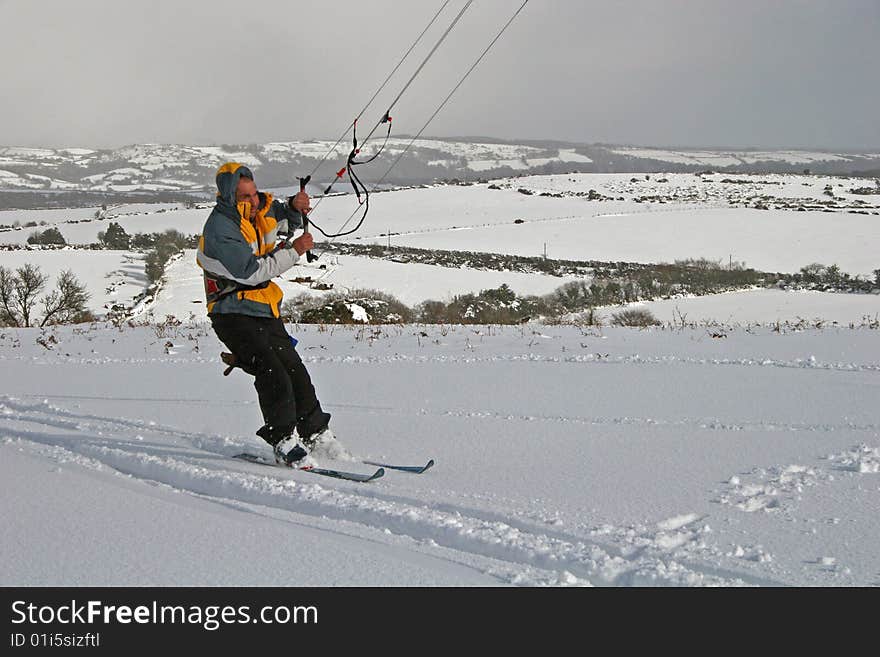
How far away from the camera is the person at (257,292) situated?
5375 millimetres

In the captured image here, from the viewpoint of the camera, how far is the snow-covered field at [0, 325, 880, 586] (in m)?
3.59

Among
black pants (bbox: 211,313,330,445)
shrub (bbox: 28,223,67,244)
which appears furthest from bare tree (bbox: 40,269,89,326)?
shrub (bbox: 28,223,67,244)

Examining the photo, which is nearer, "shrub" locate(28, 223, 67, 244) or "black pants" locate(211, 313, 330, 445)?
"black pants" locate(211, 313, 330, 445)

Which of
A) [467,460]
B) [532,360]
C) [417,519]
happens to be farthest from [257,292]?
[532,360]

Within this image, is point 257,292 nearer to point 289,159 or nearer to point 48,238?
point 48,238

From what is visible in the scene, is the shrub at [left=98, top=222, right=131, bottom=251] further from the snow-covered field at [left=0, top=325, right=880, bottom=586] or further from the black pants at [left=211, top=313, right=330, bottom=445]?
→ the black pants at [left=211, top=313, right=330, bottom=445]

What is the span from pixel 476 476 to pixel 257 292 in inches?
77.9

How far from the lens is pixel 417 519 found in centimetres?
430

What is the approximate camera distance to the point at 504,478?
16.8 ft

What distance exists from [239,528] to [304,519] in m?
0.43

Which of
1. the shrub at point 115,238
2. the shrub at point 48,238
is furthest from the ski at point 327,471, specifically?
the shrub at point 48,238

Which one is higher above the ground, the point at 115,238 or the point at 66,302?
the point at 115,238

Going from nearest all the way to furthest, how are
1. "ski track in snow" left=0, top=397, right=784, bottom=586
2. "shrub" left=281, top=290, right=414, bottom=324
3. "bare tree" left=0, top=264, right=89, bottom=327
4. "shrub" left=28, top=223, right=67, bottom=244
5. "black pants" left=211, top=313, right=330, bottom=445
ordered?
"ski track in snow" left=0, top=397, right=784, bottom=586 < "black pants" left=211, top=313, right=330, bottom=445 < "shrub" left=281, top=290, right=414, bottom=324 < "bare tree" left=0, top=264, right=89, bottom=327 < "shrub" left=28, top=223, right=67, bottom=244
